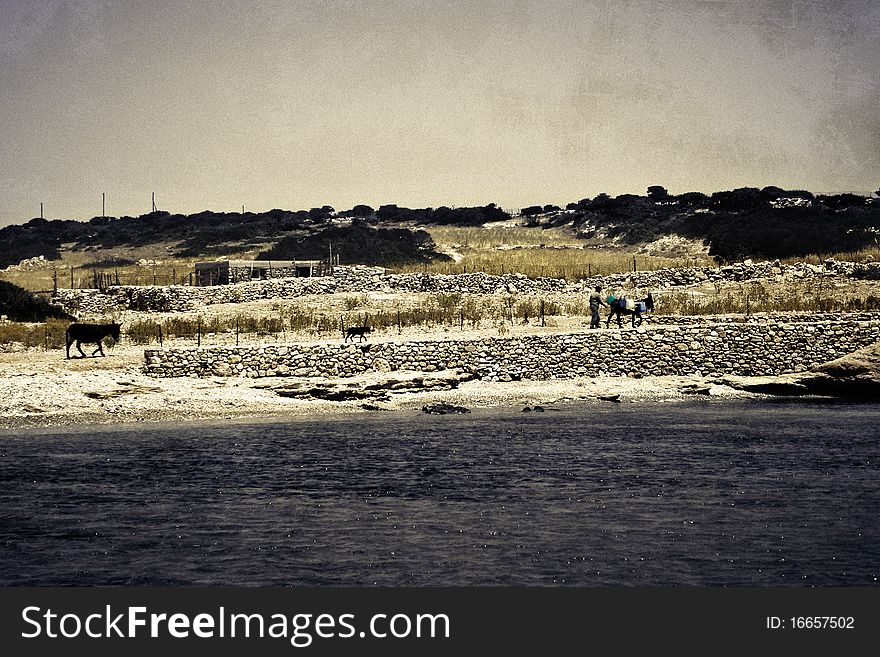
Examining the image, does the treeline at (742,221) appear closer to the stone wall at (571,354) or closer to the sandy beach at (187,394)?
the stone wall at (571,354)

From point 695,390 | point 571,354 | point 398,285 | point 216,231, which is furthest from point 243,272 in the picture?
point 216,231

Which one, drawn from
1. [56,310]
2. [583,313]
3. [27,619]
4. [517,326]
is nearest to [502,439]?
[27,619]

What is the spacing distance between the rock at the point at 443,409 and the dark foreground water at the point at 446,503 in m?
1.13

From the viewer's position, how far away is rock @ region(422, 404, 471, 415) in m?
29.0

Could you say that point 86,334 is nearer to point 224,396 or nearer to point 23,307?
point 224,396

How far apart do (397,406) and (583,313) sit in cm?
1683

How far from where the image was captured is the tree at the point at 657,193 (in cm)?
12974

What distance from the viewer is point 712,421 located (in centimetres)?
2781

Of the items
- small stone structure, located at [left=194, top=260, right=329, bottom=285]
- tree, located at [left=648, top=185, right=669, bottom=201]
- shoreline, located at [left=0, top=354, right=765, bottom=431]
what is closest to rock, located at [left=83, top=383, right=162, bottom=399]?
shoreline, located at [left=0, top=354, right=765, bottom=431]

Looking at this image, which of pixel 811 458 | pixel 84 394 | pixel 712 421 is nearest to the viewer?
pixel 811 458

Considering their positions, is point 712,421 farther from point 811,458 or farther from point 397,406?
point 397,406

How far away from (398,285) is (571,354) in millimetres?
21792

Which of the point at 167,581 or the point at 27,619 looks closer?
the point at 27,619

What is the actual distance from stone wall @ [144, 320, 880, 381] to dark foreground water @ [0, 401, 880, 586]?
5898 millimetres
